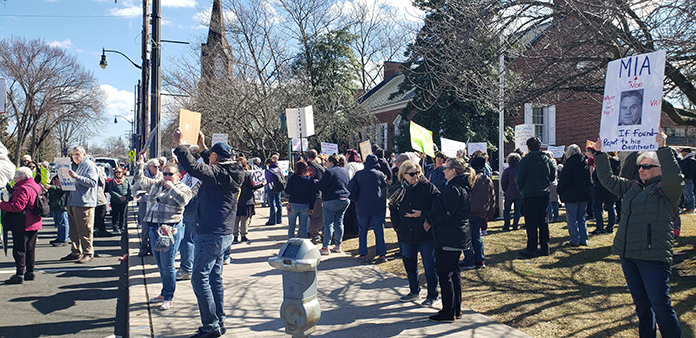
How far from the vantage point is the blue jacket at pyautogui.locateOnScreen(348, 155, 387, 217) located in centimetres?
816

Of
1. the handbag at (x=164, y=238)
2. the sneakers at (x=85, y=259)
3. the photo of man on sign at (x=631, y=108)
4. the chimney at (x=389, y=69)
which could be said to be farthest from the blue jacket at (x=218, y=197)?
the chimney at (x=389, y=69)

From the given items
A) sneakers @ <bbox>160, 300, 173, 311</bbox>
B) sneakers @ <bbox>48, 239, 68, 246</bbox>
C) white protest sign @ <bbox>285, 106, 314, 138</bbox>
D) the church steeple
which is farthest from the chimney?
sneakers @ <bbox>160, 300, 173, 311</bbox>

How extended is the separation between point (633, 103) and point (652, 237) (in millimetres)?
1425

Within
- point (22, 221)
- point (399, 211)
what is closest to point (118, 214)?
point (22, 221)

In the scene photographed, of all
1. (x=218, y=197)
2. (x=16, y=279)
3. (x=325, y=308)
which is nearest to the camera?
(x=218, y=197)

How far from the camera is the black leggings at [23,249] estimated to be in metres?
7.29

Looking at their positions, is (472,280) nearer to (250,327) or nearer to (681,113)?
(250,327)

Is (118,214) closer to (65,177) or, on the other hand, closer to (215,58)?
(65,177)

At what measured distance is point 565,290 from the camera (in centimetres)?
616

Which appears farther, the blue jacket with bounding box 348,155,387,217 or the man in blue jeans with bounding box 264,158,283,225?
the man in blue jeans with bounding box 264,158,283,225

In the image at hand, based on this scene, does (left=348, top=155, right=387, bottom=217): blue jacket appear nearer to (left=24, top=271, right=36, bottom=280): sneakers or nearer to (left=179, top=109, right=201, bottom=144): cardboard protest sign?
(left=179, top=109, right=201, bottom=144): cardboard protest sign

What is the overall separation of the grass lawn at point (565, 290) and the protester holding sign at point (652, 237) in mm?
859

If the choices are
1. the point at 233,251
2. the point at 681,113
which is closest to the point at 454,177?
the point at 681,113

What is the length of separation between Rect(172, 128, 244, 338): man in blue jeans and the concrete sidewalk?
1.07ft
